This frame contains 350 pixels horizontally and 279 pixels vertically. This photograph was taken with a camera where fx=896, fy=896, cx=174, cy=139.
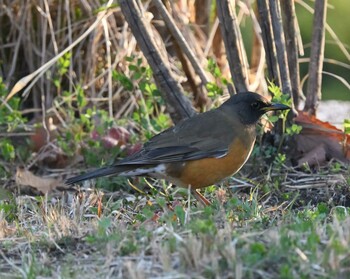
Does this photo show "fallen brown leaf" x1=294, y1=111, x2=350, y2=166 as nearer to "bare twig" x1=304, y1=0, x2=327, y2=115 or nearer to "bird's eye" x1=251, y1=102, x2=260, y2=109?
"bare twig" x1=304, y1=0, x2=327, y2=115

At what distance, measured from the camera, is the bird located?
5844 millimetres

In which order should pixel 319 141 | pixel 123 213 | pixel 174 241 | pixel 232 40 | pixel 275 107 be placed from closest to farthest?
1. pixel 174 241
2. pixel 123 213
3. pixel 275 107
4. pixel 232 40
5. pixel 319 141

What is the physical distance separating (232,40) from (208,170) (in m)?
1.08

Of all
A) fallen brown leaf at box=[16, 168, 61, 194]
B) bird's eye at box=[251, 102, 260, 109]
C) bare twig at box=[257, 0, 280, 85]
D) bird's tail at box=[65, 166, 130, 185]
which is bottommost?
fallen brown leaf at box=[16, 168, 61, 194]

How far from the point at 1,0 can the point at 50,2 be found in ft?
1.47

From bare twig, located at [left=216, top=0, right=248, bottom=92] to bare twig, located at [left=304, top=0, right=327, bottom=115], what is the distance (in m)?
0.57

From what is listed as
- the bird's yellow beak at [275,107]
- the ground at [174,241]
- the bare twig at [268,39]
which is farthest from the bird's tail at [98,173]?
the bare twig at [268,39]

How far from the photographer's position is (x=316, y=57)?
22.2ft

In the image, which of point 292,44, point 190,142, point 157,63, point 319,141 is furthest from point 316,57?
point 190,142

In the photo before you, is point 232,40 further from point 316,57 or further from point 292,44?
point 316,57

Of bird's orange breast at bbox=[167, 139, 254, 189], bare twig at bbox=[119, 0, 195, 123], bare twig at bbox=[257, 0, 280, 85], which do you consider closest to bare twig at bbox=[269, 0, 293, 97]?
bare twig at bbox=[257, 0, 280, 85]

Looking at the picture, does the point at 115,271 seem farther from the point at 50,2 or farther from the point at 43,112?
the point at 50,2

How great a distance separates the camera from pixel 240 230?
4566mm

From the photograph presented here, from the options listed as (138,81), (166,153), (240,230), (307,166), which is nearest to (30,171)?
(138,81)
